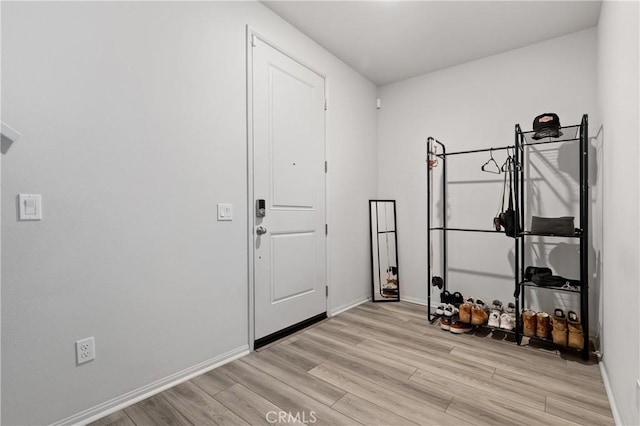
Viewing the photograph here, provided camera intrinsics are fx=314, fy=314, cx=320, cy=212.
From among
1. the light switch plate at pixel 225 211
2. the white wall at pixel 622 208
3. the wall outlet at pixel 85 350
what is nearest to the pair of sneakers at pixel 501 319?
the white wall at pixel 622 208

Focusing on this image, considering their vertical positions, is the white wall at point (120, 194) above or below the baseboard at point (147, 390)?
above

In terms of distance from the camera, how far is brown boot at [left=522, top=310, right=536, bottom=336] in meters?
2.45

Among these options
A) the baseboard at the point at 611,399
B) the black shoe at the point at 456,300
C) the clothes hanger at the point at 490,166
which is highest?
the clothes hanger at the point at 490,166

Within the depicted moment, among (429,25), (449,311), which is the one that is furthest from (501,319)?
(429,25)

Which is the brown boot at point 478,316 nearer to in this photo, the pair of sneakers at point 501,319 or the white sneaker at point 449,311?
the pair of sneakers at point 501,319

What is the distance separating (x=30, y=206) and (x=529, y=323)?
3.25m

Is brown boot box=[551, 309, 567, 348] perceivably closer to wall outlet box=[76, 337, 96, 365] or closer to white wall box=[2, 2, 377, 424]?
white wall box=[2, 2, 377, 424]

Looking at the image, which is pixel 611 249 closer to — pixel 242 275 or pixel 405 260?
pixel 405 260

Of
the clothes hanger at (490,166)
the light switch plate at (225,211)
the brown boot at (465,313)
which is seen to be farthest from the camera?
the clothes hanger at (490,166)

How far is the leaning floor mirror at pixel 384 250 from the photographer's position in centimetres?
371

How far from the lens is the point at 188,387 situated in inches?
73.5

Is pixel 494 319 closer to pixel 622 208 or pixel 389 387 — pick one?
pixel 389 387

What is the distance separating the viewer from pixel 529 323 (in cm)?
247

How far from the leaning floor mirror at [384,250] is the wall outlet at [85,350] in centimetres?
275
